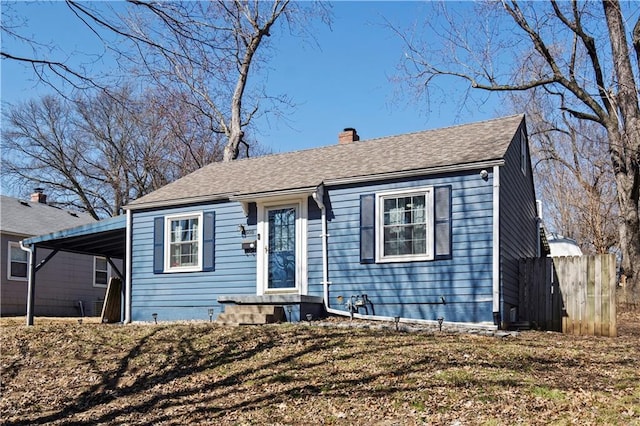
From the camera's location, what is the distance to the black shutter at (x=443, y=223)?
38.6 ft

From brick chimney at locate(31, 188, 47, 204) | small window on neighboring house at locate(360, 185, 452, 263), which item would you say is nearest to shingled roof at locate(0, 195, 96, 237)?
brick chimney at locate(31, 188, 47, 204)

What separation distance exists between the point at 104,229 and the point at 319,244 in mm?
5641

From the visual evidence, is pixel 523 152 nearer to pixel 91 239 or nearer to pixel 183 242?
pixel 183 242

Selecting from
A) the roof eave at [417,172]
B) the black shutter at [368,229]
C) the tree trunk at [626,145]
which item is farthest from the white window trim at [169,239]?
the tree trunk at [626,145]

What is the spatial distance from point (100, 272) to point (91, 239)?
8.47 m

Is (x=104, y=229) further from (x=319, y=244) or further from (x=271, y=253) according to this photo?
(x=319, y=244)

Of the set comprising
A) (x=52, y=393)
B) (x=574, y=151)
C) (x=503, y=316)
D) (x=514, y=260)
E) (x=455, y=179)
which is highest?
(x=574, y=151)

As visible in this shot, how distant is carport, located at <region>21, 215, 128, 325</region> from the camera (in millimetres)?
15609

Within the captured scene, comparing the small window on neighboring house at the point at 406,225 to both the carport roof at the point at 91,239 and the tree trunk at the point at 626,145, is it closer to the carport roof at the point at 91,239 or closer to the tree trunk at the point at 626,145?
the carport roof at the point at 91,239

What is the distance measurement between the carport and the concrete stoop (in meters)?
4.02

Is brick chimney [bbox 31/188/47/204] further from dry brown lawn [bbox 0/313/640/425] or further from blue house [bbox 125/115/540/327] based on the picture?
dry brown lawn [bbox 0/313/640/425]

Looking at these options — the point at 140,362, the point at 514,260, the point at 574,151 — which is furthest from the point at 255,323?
the point at 574,151

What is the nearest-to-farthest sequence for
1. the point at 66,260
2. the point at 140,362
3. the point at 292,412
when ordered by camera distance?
the point at 292,412 < the point at 140,362 < the point at 66,260

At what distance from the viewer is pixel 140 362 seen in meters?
9.45
